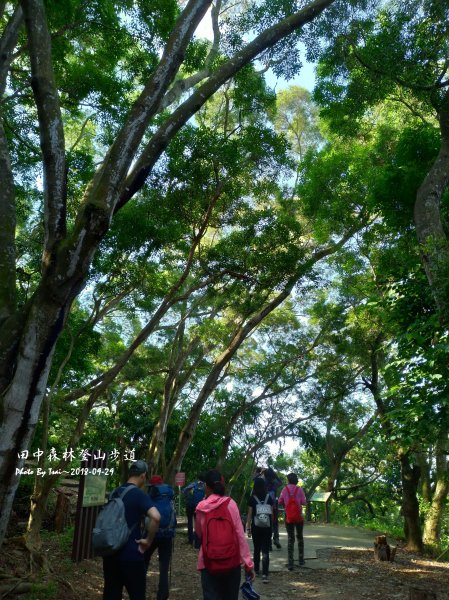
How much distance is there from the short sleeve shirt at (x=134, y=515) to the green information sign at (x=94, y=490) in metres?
4.43

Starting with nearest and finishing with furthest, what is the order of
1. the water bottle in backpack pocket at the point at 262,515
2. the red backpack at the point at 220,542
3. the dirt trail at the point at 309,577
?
the red backpack at the point at 220,542 → the dirt trail at the point at 309,577 → the water bottle in backpack pocket at the point at 262,515

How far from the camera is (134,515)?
3828 millimetres

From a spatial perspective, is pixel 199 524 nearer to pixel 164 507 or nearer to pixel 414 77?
pixel 164 507

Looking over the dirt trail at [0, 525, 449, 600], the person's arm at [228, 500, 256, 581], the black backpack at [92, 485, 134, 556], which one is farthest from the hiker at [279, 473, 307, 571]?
the black backpack at [92, 485, 134, 556]

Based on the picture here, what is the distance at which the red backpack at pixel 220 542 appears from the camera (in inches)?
158

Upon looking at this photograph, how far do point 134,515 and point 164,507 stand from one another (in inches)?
82.8

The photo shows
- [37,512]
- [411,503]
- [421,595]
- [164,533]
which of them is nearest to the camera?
[421,595]

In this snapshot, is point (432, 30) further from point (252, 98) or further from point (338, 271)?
point (338, 271)

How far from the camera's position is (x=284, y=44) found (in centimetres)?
760

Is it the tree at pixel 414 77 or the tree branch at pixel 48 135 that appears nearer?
the tree branch at pixel 48 135

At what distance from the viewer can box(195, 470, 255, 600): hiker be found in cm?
403

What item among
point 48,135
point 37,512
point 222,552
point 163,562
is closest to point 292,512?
point 163,562

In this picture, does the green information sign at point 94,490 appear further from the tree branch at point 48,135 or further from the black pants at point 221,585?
the tree branch at point 48,135

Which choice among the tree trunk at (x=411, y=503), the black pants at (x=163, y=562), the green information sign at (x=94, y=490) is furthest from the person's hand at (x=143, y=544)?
the tree trunk at (x=411, y=503)
